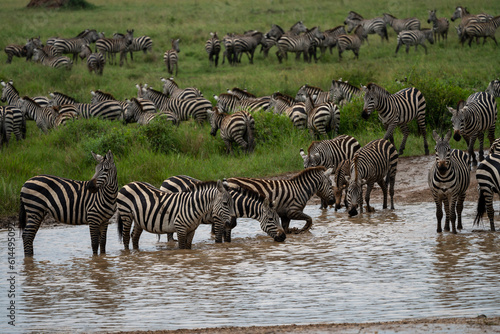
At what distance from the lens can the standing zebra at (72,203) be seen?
847 centimetres

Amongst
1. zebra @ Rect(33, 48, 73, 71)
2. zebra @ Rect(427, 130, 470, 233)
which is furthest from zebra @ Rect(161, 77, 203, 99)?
zebra @ Rect(427, 130, 470, 233)

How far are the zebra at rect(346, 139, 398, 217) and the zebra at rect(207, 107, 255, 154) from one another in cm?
429

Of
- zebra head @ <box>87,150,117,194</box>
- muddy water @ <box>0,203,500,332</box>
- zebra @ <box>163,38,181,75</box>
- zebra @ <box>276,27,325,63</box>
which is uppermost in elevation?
zebra @ <box>276,27,325,63</box>

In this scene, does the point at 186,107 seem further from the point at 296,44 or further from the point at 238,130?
the point at 296,44

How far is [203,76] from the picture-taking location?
2445 centimetres

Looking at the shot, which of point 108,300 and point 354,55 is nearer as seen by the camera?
point 108,300

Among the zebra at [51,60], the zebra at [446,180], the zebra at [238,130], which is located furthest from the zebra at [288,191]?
the zebra at [51,60]

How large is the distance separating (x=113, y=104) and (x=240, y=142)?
477 cm

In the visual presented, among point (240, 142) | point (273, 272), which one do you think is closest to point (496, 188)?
point (273, 272)

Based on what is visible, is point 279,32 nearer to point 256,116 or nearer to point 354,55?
point 354,55

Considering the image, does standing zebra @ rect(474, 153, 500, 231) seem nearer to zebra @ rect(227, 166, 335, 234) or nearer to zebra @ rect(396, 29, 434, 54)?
zebra @ rect(227, 166, 335, 234)

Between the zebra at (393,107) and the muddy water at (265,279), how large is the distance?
451cm

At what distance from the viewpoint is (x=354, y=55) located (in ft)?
92.1

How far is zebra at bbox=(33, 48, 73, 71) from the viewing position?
24578 millimetres
